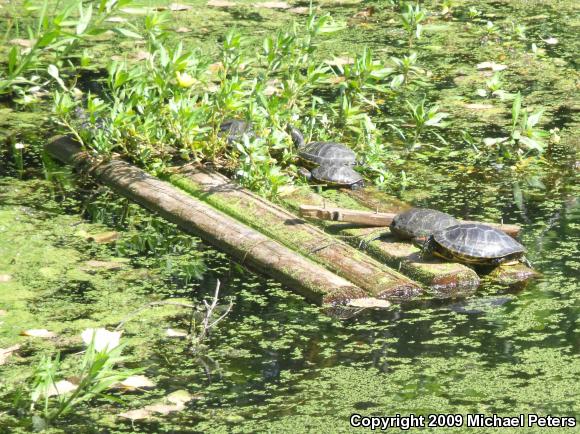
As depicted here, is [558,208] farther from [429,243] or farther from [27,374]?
[27,374]

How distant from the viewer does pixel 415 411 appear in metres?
3.63

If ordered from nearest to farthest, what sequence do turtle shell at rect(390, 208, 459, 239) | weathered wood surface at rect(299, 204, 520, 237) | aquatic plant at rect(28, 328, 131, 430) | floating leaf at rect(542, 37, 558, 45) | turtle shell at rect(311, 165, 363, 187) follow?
aquatic plant at rect(28, 328, 131, 430) → turtle shell at rect(390, 208, 459, 239) → weathered wood surface at rect(299, 204, 520, 237) → turtle shell at rect(311, 165, 363, 187) → floating leaf at rect(542, 37, 558, 45)

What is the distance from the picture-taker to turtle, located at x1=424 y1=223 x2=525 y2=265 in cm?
479

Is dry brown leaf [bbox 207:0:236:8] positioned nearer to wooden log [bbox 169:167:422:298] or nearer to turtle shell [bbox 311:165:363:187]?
wooden log [bbox 169:167:422:298]

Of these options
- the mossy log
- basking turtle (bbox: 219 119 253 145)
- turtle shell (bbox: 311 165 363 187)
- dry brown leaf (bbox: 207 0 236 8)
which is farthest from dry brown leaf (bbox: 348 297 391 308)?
dry brown leaf (bbox: 207 0 236 8)

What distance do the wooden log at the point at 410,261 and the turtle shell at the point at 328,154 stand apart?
1.48ft

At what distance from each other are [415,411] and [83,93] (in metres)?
5.10

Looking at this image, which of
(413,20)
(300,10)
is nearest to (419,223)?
(413,20)

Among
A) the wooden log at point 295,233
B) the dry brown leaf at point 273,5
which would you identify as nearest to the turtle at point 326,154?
the wooden log at point 295,233

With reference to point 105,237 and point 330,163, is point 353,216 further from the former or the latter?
point 105,237

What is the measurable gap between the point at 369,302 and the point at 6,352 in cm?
157

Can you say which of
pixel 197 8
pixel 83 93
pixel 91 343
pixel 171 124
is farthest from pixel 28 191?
Answer: pixel 197 8

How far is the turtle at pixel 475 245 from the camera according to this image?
4793 mm

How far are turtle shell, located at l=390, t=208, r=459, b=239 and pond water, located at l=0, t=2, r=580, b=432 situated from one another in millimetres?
426
